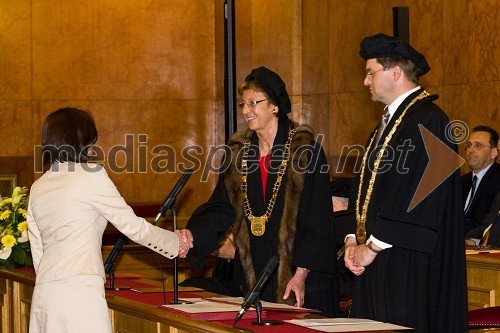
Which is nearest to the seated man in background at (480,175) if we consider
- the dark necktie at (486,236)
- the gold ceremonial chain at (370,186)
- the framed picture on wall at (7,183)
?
the dark necktie at (486,236)

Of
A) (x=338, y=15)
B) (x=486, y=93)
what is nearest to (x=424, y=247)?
(x=486, y=93)

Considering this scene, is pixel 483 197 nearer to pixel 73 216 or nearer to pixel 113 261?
pixel 113 261

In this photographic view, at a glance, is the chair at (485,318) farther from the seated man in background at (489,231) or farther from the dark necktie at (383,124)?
the seated man in background at (489,231)

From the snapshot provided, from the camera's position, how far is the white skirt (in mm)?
4367

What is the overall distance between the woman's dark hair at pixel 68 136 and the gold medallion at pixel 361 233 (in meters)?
1.28

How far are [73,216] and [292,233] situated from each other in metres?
1.40

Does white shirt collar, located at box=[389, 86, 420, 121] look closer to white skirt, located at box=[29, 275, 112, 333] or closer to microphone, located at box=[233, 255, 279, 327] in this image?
microphone, located at box=[233, 255, 279, 327]

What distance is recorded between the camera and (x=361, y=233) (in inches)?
183

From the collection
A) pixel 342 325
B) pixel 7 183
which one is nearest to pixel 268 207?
pixel 342 325

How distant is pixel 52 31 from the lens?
11.2 metres

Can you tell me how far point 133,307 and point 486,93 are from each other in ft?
15.6

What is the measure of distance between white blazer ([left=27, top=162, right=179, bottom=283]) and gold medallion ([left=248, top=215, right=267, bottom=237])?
3.52ft

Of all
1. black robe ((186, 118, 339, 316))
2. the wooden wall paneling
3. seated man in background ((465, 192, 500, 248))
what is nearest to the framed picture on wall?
the wooden wall paneling

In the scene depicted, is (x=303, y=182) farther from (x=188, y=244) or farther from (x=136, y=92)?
(x=136, y=92)
